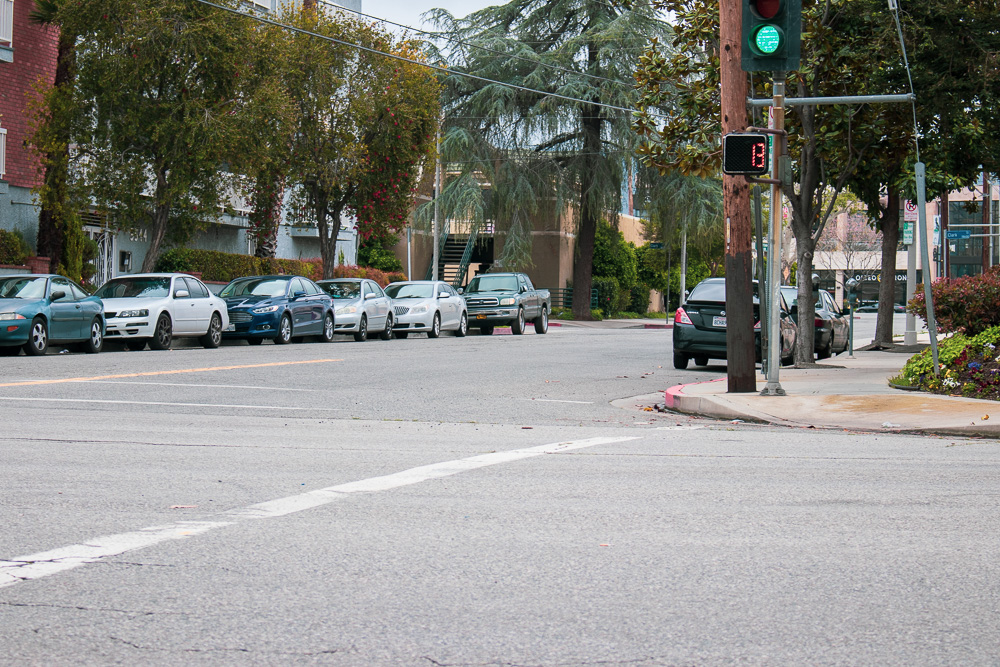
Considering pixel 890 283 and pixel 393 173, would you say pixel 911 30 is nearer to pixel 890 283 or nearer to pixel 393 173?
pixel 890 283

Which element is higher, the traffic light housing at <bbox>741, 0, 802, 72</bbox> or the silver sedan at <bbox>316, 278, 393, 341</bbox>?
the traffic light housing at <bbox>741, 0, 802, 72</bbox>

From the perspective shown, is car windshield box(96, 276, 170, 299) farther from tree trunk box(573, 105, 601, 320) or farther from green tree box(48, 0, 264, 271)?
tree trunk box(573, 105, 601, 320)

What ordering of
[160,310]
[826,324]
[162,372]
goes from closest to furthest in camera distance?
[162,372] → [826,324] → [160,310]

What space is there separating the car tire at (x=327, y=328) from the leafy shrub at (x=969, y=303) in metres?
17.2

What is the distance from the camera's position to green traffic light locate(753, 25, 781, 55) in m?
12.7

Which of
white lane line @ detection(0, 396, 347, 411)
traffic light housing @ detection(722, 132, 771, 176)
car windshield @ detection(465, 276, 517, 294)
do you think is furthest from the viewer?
car windshield @ detection(465, 276, 517, 294)

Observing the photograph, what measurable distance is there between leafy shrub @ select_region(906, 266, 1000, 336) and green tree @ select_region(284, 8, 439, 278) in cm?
2043

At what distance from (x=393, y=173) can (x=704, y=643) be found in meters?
31.5

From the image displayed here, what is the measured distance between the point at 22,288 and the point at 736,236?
13351mm

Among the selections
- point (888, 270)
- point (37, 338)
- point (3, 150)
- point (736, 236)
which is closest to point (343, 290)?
point (3, 150)

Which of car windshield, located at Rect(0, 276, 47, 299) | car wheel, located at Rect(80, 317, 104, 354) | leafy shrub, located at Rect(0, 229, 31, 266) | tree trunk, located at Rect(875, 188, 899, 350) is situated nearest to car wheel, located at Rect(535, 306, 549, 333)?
tree trunk, located at Rect(875, 188, 899, 350)

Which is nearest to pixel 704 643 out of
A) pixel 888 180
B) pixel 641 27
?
pixel 888 180

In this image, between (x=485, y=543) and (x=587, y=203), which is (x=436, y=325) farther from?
(x=485, y=543)

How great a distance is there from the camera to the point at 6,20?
30172 mm
